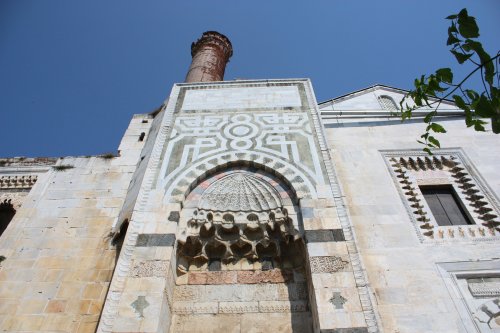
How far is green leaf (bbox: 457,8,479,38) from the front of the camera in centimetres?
231

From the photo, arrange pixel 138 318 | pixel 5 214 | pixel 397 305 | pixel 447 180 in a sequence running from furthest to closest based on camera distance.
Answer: pixel 5 214, pixel 447 180, pixel 397 305, pixel 138 318

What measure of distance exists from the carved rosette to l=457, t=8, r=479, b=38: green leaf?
118 inches

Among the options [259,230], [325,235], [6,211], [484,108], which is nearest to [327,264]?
[325,235]

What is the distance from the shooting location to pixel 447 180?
5910 mm

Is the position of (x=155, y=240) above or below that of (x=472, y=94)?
above

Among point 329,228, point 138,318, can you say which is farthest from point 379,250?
point 138,318

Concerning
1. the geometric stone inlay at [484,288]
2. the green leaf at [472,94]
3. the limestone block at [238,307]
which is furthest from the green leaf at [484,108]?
the limestone block at [238,307]

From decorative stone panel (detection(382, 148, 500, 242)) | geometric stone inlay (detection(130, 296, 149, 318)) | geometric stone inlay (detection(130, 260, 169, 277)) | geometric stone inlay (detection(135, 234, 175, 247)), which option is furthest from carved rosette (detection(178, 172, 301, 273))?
decorative stone panel (detection(382, 148, 500, 242))

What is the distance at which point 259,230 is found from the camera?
497cm

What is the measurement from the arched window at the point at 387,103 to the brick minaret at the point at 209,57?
19.2 feet

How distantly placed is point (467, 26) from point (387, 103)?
631cm

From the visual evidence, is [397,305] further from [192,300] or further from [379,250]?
[192,300]

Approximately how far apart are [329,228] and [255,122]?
2.88 m

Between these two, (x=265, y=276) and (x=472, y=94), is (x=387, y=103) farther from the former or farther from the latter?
(x=472, y=94)
